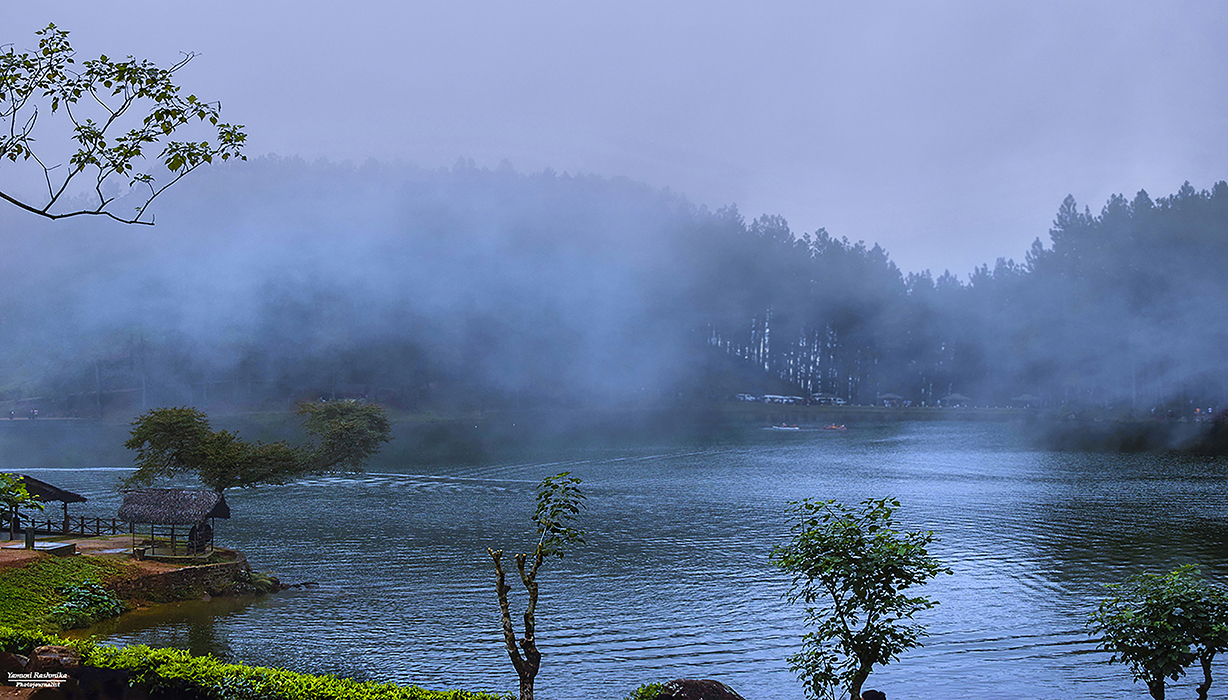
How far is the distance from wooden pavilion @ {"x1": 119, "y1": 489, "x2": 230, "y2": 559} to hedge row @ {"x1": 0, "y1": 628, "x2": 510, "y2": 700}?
18477mm

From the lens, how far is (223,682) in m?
15.2

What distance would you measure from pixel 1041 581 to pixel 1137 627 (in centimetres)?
2477

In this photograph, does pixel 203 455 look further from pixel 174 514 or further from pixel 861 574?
pixel 861 574

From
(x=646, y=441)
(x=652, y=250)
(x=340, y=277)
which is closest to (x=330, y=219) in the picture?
(x=340, y=277)

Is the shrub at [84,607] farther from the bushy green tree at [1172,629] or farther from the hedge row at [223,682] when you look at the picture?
the bushy green tree at [1172,629]

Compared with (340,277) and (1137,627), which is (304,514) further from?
(340,277)

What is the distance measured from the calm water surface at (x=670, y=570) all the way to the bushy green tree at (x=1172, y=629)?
32.3 ft

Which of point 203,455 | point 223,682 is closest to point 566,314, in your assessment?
point 203,455

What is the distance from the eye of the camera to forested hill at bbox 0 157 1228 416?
4786 inches

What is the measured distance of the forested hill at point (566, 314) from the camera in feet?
399

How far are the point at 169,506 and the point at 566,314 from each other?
145m

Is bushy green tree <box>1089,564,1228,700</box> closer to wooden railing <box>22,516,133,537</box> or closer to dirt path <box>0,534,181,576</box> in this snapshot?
dirt path <box>0,534,181,576</box>

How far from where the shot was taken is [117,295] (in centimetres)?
15175

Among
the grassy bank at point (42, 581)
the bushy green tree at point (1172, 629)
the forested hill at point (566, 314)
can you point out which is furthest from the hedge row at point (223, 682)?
the forested hill at point (566, 314)
